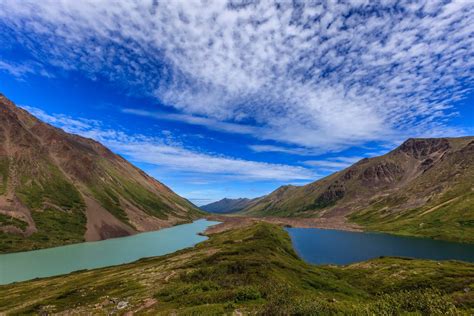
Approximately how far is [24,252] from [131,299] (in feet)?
483

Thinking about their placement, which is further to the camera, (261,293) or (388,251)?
(388,251)

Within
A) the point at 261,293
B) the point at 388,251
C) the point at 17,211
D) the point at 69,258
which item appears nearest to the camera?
the point at 261,293

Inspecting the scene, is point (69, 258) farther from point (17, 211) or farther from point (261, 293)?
point (261, 293)

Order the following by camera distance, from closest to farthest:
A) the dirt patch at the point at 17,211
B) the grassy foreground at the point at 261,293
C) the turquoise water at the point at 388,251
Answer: the grassy foreground at the point at 261,293
the turquoise water at the point at 388,251
the dirt patch at the point at 17,211

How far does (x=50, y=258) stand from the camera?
139 metres

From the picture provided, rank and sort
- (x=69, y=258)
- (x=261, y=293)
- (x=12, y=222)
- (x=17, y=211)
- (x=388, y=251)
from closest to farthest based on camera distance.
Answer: (x=261, y=293) < (x=69, y=258) < (x=388, y=251) < (x=12, y=222) < (x=17, y=211)

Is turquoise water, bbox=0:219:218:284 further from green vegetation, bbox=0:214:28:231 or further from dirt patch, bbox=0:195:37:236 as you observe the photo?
green vegetation, bbox=0:214:28:231

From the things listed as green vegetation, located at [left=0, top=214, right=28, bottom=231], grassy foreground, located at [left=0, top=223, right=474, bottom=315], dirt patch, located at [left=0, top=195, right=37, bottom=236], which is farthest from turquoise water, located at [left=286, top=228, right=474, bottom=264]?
green vegetation, located at [left=0, top=214, right=28, bottom=231]

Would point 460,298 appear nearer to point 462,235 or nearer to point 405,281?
point 405,281

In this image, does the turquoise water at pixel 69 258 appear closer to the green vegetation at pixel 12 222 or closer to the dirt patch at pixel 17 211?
the dirt patch at pixel 17 211

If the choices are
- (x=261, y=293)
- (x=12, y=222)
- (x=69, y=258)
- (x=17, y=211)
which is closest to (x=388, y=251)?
(x=261, y=293)

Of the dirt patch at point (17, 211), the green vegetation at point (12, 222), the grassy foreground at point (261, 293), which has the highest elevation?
the dirt patch at point (17, 211)

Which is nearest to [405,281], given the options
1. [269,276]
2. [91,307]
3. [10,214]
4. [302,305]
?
[269,276]

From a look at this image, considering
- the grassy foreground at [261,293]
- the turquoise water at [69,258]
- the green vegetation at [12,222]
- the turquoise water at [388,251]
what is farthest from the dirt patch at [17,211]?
the turquoise water at [388,251]
